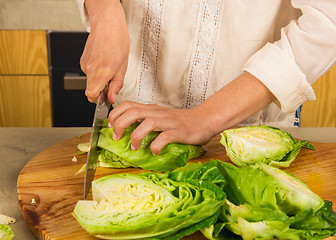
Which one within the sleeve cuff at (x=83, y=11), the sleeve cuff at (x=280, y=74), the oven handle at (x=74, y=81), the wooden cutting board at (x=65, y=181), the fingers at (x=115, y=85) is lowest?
the oven handle at (x=74, y=81)

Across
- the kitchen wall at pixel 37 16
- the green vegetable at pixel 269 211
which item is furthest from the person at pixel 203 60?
the kitchen wall at pixel 37 16

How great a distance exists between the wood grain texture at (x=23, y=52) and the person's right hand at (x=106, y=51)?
4.84 feet

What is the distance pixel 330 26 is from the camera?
116cm

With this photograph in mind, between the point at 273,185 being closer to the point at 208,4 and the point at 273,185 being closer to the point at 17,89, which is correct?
the point at 208,4

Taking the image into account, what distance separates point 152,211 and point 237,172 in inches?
8.7

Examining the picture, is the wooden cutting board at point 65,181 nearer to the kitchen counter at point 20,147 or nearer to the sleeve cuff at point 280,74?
the kitchen counter at point 20,147

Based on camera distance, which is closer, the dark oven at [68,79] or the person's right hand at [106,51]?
the person's right hand at [106,51]

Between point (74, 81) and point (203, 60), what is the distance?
4.47ft

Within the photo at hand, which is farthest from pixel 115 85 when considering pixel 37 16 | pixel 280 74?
pixel 37 16

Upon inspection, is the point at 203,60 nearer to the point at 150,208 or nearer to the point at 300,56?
the point at 300,56

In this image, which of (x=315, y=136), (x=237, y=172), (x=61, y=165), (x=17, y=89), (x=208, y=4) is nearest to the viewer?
(x=237, y=172)

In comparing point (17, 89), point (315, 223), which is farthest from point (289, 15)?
point (17, 89)

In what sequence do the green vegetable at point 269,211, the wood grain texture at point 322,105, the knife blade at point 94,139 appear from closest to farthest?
the green vegetable at point 269,211, the knife blade at point 94,139, the wood grain texture at point 322,105

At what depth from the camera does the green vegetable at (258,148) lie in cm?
110
